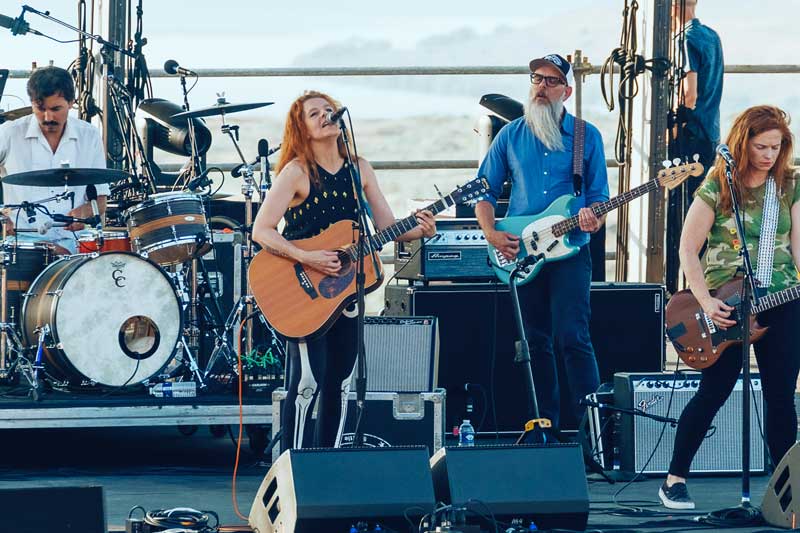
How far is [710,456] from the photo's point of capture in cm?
658

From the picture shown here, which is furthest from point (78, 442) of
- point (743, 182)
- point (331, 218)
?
point (743, 182)

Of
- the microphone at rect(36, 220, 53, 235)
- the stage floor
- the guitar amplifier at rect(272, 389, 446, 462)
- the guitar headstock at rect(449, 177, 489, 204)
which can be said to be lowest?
the stage floor

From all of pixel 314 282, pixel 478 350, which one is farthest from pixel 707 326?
pixel 478 350

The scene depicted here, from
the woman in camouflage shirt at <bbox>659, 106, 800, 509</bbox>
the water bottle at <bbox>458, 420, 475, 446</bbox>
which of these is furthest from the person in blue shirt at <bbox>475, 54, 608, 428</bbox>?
the woman in camouflage shirt at <bbox>659, 106, 800, 509</bbox>

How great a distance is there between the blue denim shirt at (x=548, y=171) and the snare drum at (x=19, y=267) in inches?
91.7

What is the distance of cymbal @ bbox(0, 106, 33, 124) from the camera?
27.9 feet

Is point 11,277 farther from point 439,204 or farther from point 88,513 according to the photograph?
point 88,513

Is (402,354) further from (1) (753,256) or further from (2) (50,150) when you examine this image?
(2) (50,150)

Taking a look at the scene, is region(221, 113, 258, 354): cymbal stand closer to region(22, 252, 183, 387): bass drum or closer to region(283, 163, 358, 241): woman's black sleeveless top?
region(22, 252, 183, 387): bass drum

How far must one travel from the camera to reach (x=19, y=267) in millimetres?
7035

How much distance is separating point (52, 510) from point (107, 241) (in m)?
3.25

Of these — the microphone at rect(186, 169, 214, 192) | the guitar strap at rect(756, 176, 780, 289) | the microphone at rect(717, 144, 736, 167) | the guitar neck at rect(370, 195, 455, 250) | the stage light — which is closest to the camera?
the microphone at rect(717, 144, 736, 167)

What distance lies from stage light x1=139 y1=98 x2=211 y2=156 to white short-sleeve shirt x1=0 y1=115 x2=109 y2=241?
56cm

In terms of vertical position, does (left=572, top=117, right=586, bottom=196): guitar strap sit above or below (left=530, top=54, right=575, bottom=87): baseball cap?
below
